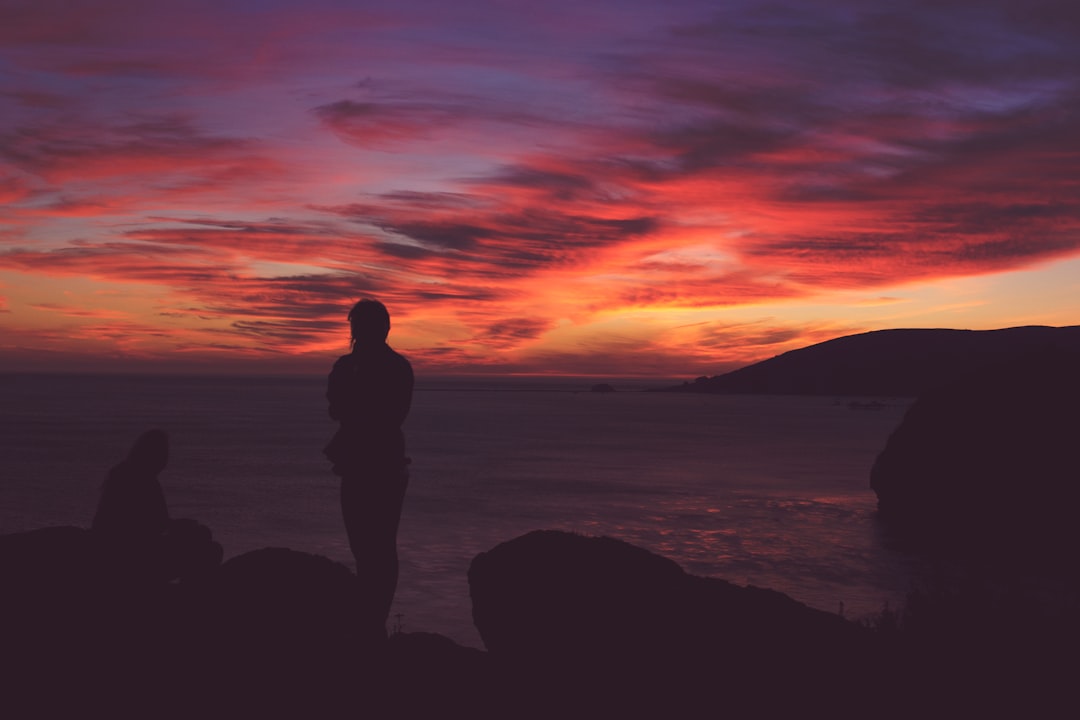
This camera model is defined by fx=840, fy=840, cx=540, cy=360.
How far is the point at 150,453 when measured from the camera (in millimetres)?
7977

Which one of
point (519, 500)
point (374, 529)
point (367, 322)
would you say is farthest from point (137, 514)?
point (519, 500)

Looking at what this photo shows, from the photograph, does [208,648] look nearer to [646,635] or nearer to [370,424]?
[370,424]

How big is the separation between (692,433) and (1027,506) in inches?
2506

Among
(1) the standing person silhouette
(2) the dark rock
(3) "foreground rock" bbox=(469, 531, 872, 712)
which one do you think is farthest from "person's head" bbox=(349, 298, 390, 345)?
(2) the dark rock

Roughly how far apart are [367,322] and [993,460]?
106 ft

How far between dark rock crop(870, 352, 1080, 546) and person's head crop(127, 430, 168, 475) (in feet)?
96.0

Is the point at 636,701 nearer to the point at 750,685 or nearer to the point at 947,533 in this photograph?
the point at 750,685

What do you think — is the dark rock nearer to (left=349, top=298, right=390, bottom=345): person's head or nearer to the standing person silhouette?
the standing person silhouette

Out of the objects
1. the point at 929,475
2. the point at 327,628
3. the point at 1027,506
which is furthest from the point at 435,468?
the point at 327,628

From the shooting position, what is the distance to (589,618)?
8391 mm

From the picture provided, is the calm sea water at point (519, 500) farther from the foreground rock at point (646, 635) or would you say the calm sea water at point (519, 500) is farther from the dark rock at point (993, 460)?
the foreground rock at point (646, 635)

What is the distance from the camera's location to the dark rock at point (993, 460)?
30.3 m

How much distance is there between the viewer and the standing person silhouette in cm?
677

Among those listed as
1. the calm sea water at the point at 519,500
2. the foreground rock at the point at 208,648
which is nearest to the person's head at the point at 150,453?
the foreground rock at the point at 208,648
